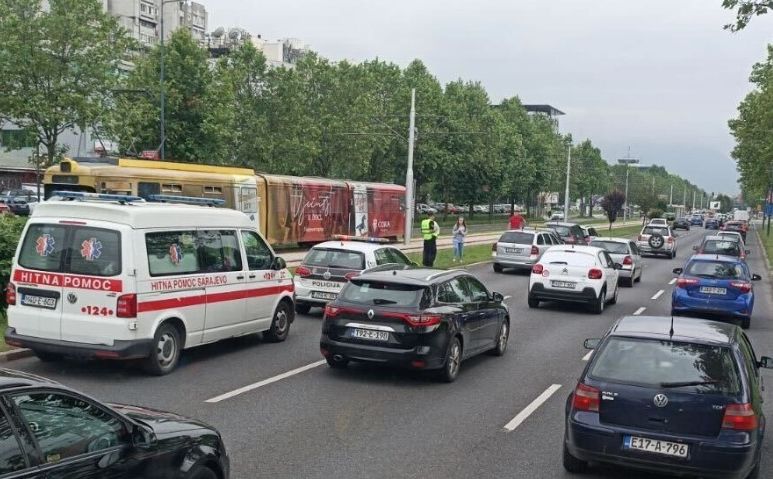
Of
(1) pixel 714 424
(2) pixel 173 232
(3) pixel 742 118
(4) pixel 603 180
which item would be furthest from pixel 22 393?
(4) pixel 603 180

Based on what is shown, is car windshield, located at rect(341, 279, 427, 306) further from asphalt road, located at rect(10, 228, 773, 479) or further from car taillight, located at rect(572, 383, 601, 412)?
car taillight, located at rect(572, 383, 601, 412)

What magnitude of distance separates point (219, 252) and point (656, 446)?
271 inches

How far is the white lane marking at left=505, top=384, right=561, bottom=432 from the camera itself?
839 centimetres

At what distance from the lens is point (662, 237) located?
40531mm

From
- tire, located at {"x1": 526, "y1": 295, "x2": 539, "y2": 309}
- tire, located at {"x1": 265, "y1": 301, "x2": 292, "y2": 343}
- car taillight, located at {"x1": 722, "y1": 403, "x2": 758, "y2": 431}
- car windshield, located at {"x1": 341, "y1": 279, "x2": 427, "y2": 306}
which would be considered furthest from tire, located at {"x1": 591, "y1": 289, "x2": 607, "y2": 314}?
car taillight, located at {"x1": 722, "y1": 403, "x2": 758, "y2": 431}

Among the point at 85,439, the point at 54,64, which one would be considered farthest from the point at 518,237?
the point at 85,439

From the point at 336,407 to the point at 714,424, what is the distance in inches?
164

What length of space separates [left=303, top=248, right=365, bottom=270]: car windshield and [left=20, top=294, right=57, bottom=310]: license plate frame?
258 inches

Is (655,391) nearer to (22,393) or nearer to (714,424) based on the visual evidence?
(714,424)

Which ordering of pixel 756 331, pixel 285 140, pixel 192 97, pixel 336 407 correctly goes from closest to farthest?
pixel 336 407, pixel 756 331, pixel 192 97, pixel 285 140

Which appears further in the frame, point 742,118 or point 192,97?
point 742,118

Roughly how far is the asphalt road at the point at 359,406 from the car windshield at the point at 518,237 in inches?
527

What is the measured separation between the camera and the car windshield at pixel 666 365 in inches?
248

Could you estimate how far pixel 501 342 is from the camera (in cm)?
1248
